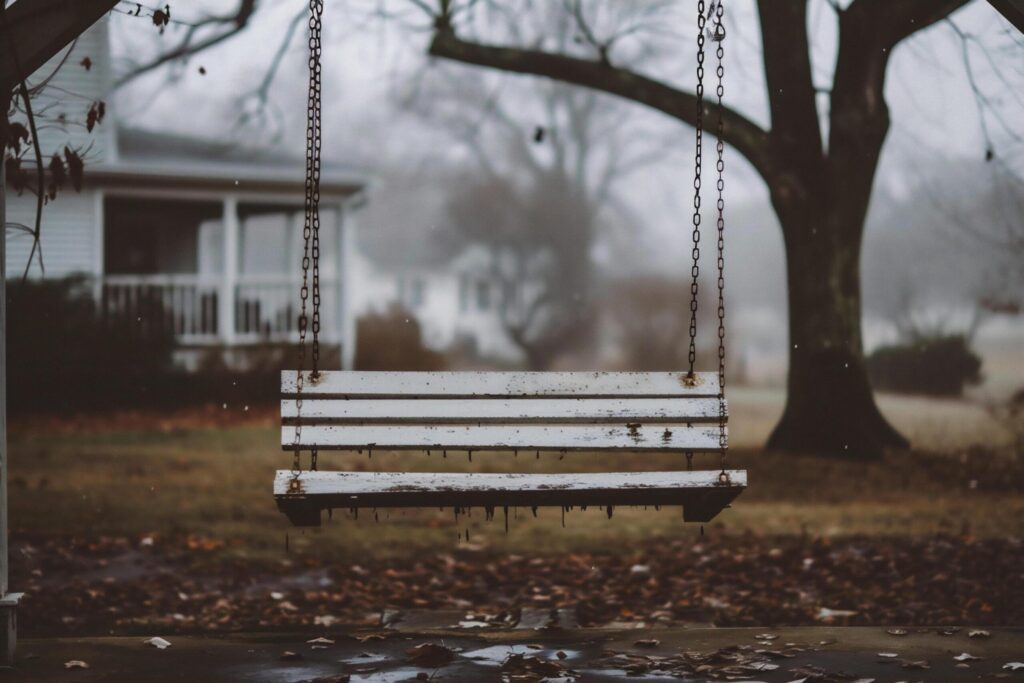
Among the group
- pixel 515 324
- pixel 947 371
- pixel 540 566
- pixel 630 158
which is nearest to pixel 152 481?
pixel 540 566

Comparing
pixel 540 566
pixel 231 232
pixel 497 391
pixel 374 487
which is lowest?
pixel 540 566

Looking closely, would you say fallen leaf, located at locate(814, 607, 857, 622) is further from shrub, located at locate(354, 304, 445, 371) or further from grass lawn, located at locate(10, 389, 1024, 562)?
shrub, located at locate(354, 304, 445, 371)

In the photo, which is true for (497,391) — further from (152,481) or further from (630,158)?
(630,158)

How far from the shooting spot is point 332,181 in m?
20.1

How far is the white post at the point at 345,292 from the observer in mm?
20219

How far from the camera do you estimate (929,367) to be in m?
18.4

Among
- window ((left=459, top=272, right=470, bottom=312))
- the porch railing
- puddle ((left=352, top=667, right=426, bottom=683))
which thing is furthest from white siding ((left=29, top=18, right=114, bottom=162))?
window ((left=459, top=272, right=470, bottom=312))

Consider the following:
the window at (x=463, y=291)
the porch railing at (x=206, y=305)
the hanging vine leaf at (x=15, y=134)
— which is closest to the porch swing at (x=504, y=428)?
the hanging vine leaf at (x=15, y=134)

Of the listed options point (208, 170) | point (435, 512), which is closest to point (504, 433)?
point (435, 512)

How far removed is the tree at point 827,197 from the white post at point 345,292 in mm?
9272

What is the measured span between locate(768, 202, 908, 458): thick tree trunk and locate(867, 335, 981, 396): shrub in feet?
19.4

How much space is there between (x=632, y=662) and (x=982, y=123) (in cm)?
881

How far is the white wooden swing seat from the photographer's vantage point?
4910 millimetres

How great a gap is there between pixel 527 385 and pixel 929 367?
566 inches
